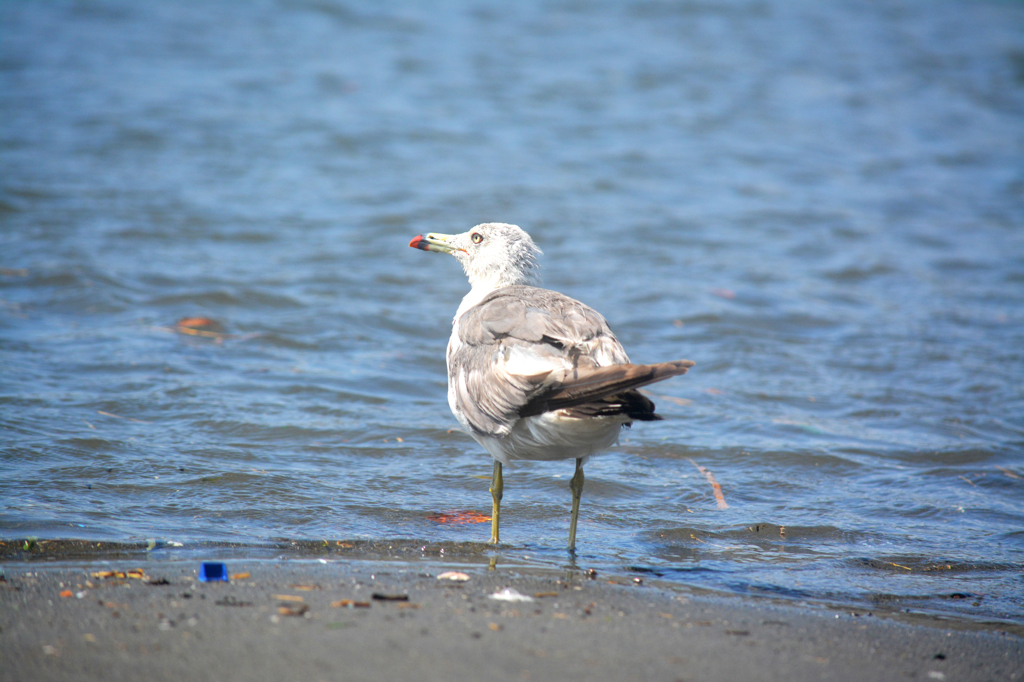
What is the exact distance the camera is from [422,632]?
10.2 ft

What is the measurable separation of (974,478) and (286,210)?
8.53m

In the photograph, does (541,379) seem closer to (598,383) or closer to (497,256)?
(598,383)

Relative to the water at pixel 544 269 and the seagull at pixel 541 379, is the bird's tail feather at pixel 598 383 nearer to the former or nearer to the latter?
the seagull at pixel 541 379

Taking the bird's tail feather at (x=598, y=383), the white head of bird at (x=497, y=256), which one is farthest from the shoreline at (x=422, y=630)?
the white head of bird at (x=497, y=256)

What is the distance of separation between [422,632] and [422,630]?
0.02 meters

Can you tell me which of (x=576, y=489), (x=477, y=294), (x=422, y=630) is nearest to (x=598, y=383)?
(x=422, y=630)

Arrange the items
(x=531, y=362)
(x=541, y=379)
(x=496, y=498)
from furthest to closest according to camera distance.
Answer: (x=496, y=498), (x=531, y=362), (x=541, y=379)

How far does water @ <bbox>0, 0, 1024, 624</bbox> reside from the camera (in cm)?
489

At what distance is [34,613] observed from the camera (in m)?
3.14

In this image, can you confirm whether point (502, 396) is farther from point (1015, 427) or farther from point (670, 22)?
point (670, 22)

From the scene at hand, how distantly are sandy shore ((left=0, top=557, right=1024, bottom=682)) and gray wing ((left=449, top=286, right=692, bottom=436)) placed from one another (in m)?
0.77

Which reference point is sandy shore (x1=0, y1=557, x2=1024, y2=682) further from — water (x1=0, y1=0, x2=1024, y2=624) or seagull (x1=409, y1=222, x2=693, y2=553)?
seagull (x1=409, y1=222, x2=693, y2=553)

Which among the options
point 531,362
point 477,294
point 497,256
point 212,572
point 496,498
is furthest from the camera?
point 497,256

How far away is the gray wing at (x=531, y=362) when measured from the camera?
11.5 feet
